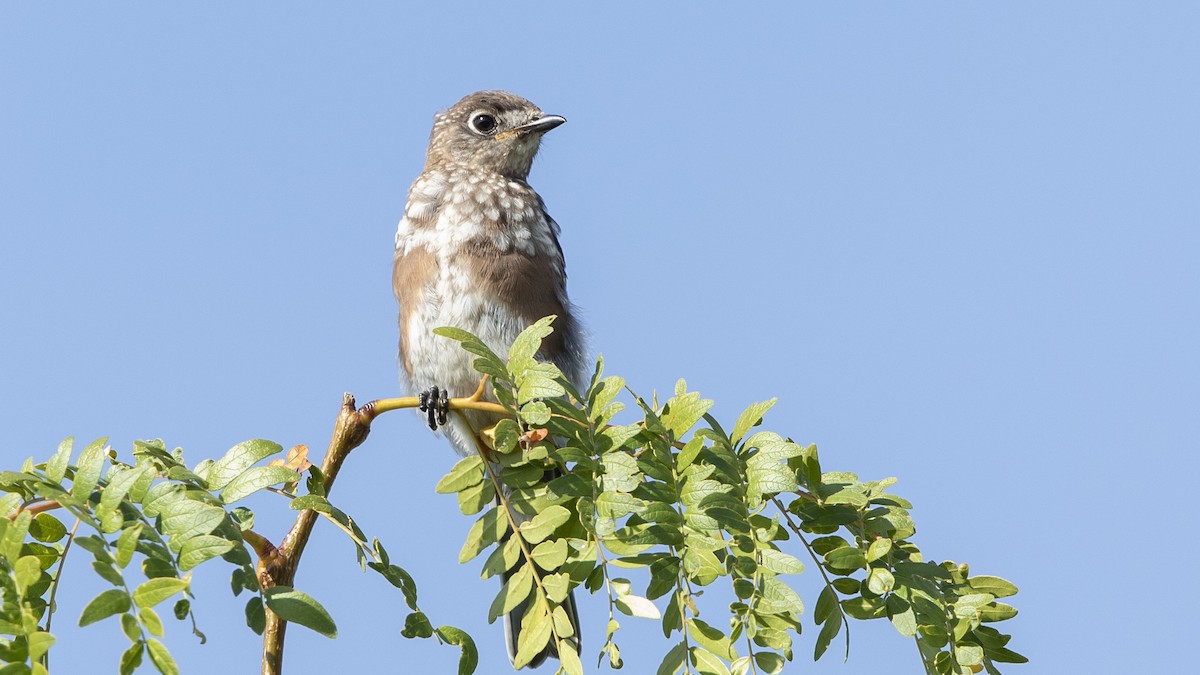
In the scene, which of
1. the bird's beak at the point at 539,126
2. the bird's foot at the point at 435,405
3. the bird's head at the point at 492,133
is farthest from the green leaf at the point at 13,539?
the bird's beak at the point at 539,126

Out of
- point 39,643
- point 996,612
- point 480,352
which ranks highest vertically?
point 480,352

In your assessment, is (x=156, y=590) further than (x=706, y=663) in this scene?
No

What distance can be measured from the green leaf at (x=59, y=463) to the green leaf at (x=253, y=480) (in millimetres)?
346

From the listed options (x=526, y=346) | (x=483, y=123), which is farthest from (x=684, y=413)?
(x=483, y=123)

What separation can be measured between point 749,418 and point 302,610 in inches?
51.3

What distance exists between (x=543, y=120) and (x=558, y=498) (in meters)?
5.01

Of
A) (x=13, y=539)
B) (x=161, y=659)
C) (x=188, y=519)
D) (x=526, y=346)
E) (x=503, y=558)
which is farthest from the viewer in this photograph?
(x=526, y=346)

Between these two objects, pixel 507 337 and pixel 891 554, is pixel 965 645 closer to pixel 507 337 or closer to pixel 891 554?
pixel 891 554

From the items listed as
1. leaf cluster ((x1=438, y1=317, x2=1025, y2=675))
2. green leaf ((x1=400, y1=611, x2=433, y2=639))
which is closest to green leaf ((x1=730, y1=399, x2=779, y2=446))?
leaf cluster ((x1=438, y1=317, x2=1025, y2=675))

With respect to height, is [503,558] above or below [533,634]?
above

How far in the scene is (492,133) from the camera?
8039mm

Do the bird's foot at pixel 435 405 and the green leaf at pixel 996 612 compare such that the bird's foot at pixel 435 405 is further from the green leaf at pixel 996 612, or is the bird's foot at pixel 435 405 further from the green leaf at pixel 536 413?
the green leaf at pixel 996 612

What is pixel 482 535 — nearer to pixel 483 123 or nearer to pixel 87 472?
pixel 87 472

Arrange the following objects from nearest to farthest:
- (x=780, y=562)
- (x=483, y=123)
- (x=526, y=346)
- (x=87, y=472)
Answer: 1. (x=87, y=472)
2. (x=780, y=562)
3. (x=526, y=346)
4. (x=483, y=123)
